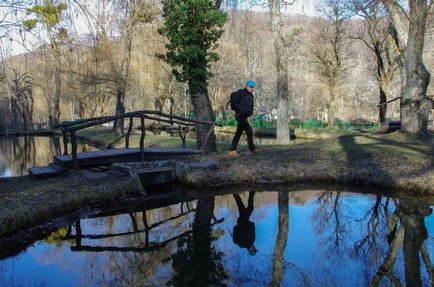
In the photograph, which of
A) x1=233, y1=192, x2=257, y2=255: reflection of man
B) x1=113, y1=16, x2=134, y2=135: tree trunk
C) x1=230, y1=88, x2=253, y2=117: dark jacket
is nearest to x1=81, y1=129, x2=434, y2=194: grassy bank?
x1=230, y1=88, x2=253, y2=117: dark jacket

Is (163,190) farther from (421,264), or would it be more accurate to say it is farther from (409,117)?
(409,117)


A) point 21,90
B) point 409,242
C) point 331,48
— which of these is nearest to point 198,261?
point 409,242

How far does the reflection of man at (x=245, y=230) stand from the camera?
20.2ft

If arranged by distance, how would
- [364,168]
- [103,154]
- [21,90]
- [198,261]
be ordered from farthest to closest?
[21,90] < [103,154] < [364,168] < [198,261]

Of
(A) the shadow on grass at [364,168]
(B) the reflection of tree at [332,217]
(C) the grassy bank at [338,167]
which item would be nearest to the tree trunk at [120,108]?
(C) the grassy bank at [338,167]

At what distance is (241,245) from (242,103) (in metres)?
5.66

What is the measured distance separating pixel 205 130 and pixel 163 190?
11.0 feet

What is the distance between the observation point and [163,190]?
1016cm

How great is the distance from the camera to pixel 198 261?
18.0 feet

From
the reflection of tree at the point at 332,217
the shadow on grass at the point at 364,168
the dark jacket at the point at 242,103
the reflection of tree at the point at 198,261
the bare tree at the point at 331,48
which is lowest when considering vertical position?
the reflection of tree at the point at 198,261

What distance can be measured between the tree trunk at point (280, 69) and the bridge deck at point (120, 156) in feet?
18.2

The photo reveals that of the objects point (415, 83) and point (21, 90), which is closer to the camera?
point (415, 83)

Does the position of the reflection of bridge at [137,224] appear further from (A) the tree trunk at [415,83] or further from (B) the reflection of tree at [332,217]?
(A) the tree trunk at [415,83]

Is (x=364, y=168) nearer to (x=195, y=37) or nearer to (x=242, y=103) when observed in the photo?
(x=242, y=103)
